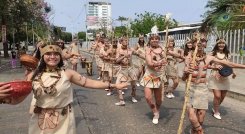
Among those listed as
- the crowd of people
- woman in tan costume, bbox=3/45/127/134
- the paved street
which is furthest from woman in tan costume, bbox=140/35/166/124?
woman in tan costume, bbox=3/45/127/134

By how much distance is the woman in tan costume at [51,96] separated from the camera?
464 centimetres

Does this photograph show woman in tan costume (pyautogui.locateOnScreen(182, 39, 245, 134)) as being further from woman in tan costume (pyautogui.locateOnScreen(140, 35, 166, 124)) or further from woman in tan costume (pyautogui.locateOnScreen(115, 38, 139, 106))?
woman in tan costume (pyautogui.locateOnScreen(115, 38, 139, 106))

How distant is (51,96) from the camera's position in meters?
4.63

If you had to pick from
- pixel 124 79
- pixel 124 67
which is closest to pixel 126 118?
pixel 124 79

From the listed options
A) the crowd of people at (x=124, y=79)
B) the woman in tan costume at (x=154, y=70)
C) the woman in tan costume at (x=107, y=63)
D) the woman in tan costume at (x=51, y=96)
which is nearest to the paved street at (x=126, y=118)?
the crowd of people at (x=124, y=79)

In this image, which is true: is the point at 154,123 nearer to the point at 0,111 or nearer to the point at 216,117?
the point at 216,117

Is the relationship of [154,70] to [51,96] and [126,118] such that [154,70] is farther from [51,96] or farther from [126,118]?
[51,96]

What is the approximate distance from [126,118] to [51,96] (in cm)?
451

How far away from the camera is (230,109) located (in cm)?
1021

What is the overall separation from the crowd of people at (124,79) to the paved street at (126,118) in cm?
34

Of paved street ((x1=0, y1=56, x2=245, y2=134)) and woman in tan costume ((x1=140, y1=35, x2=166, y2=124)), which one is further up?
woman in tan costume ((x1=140, y1=35, x2=166, y2=124))

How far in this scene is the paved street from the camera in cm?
792

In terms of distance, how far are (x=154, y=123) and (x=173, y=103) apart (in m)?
2.62

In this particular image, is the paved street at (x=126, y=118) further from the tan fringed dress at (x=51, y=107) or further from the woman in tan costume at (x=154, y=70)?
the tan fringed dress at (x=51, y=107)
